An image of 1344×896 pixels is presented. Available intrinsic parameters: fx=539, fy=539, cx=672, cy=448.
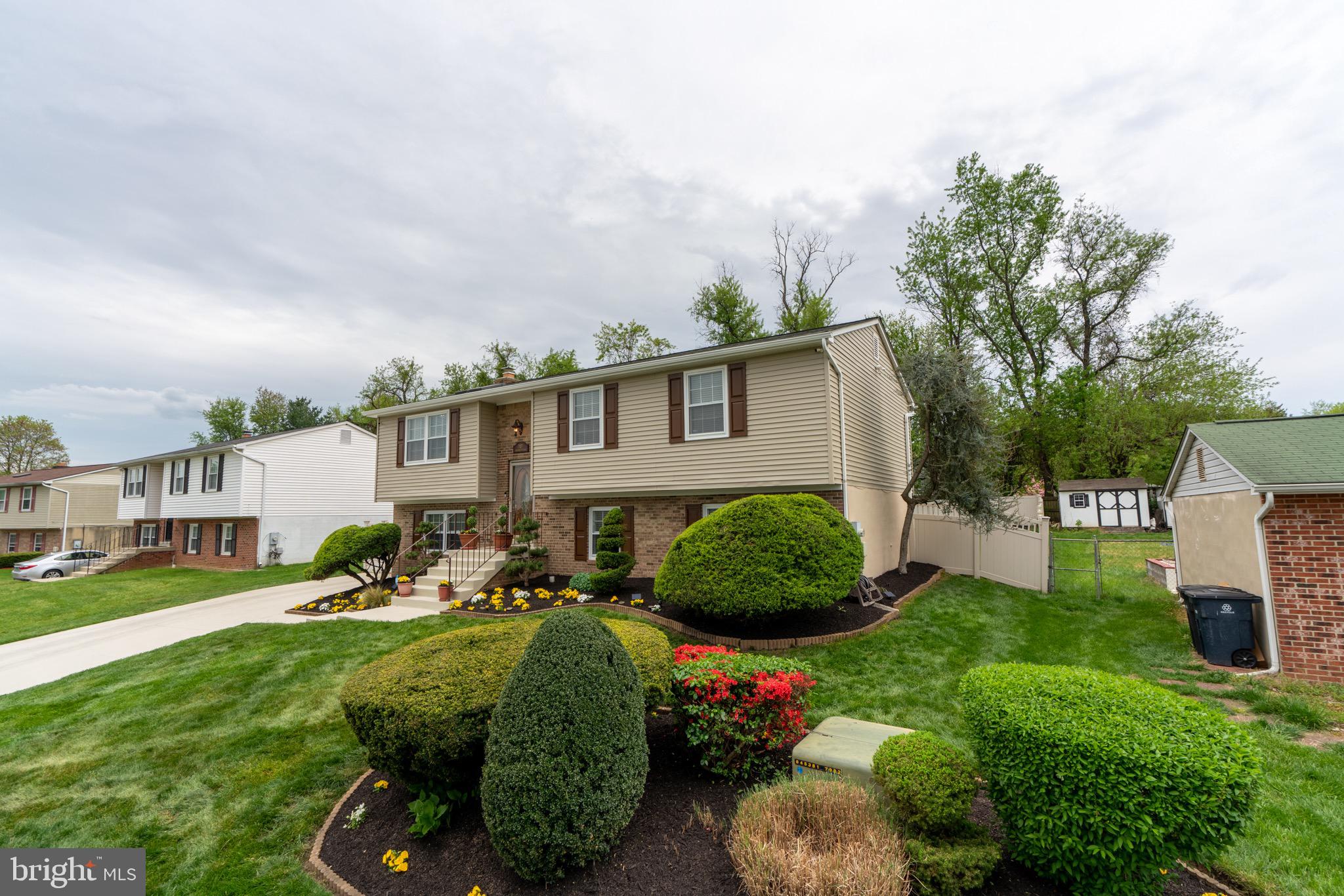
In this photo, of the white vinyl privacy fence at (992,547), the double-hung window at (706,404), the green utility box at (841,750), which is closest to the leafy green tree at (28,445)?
Result: the double-hung window at (706,404)

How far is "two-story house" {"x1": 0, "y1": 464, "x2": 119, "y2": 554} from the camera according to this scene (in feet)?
100.0

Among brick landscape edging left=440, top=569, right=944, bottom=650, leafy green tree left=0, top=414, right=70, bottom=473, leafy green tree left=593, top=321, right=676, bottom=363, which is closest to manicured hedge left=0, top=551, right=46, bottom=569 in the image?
leafy green tree left=0, top=414, right=70, bottom=473

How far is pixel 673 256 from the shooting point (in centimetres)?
2297

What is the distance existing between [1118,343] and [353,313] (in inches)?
1373

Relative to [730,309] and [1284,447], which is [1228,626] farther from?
[730,309]

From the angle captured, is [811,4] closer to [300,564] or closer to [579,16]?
[579,16]

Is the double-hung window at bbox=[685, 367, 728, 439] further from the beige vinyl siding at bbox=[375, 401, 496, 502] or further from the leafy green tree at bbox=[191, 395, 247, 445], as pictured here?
the leafy green tree at bbox=[191, 395, 247, 445]

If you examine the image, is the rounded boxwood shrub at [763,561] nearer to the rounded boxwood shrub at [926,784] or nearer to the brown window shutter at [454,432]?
the rounded boxwood shrub at [926,784]

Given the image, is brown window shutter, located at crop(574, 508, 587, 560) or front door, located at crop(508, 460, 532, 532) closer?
brown window shutter, located at crop(574, 508, 587, 560)

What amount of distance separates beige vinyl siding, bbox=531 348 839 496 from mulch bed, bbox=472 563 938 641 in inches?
89.9

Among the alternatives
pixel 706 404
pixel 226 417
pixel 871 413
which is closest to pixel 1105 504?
pixel 871 413

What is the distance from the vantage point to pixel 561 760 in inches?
116

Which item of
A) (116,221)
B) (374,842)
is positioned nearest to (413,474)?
(116,221)

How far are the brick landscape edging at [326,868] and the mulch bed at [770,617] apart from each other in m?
5.18
